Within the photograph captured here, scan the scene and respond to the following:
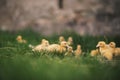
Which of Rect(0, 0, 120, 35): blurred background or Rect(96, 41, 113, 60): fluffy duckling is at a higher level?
Rect(0, 0, 120, 35): blurred background

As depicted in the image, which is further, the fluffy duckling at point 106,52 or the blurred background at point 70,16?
the blurred background at point 70,16

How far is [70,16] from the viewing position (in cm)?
1013

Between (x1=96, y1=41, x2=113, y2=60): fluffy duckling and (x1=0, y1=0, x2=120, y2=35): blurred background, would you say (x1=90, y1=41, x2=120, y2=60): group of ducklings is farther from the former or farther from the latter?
(x1=0, y1=0, x2=120, y2=35): blurred background

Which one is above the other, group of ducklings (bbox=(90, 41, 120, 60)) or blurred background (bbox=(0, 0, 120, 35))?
blurred background (bbox=(0, 0, 120, 35))

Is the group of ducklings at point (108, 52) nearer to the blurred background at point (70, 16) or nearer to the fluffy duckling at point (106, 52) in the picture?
the fluffy duckling at point (106, 52)

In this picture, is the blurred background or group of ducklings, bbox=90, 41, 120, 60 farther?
the blurred background

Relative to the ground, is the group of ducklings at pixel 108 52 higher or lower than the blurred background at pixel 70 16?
lower

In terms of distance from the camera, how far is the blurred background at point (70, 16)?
32.4 feet

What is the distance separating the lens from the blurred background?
389 inches

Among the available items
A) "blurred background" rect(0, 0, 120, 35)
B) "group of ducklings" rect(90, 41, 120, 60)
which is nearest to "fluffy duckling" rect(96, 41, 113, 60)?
"group of ducklings" rect(90, 41, 120, 60)

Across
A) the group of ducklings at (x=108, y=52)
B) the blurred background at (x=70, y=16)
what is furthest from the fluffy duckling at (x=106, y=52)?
the blurred background at (x=70, y=16)

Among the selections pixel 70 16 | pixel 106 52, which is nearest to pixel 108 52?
pixel 106 52

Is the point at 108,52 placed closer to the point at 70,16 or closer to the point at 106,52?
the point at 106,52

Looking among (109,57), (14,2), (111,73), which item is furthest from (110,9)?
(111,73)
